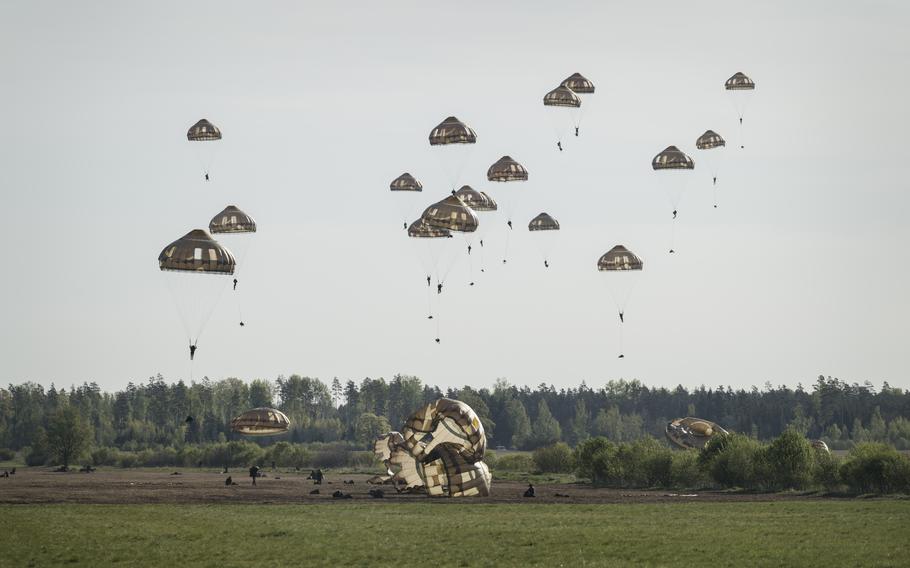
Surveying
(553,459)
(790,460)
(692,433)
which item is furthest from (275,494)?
(692,433)

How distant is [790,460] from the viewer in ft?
259

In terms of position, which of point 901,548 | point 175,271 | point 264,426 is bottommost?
point 901,548

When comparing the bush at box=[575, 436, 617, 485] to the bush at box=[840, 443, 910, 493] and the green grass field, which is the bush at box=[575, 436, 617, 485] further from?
the green grass field

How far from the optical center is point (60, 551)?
44.2 m

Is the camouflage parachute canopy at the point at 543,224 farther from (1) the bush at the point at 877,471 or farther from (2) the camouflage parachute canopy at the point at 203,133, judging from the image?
(1) the bush at the point at 877,471

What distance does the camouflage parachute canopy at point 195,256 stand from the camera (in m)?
66.6

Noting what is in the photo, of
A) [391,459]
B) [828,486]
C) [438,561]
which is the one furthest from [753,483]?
[438,561]

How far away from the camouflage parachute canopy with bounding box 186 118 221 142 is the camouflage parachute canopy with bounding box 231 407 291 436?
67.0ft

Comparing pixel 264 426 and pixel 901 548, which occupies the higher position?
pixel 264 426

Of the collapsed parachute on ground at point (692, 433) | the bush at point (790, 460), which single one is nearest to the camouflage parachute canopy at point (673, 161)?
the bush at point (790, 460)

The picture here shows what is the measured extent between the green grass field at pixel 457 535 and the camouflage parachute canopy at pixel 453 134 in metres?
27.1

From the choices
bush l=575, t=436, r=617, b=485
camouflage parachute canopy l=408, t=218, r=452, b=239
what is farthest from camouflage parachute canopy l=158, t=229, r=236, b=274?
bush l=575, t=436, r=617, b=485

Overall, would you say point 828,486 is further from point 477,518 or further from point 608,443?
point 477,518

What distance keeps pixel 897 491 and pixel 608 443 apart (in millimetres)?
27785
